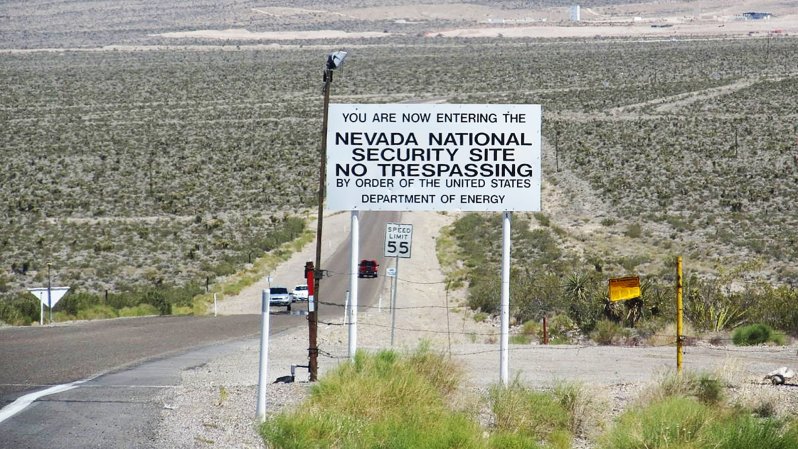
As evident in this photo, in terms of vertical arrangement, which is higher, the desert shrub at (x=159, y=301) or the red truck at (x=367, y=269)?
the red truck at (x=367, y=269)

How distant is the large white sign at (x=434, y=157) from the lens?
47.9 feet

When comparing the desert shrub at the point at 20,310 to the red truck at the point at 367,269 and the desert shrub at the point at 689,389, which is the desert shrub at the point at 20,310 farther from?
the desert shrub at the point at 689,389

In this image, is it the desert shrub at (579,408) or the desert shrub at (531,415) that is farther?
the desert shrub at (579,408)

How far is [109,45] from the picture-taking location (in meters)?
174

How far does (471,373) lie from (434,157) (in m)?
3.24

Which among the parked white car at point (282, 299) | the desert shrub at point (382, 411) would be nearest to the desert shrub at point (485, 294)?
the parked white car at point (282, 299)

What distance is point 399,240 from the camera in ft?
79.0

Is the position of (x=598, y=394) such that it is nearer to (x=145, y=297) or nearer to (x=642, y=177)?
(x=145, y=297)

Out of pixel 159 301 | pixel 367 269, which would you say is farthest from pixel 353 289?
pixel 367 269

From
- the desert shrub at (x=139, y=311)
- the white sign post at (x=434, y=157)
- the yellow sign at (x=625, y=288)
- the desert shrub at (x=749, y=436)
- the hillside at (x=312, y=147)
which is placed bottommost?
the desert shrub at (x=749, y=436)

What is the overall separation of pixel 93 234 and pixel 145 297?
1680 cm

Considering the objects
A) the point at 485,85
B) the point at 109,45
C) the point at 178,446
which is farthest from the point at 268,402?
the point at 109,45

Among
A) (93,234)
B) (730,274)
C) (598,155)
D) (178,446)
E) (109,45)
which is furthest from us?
(109,45)

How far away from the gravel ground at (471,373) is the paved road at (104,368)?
41 cm
